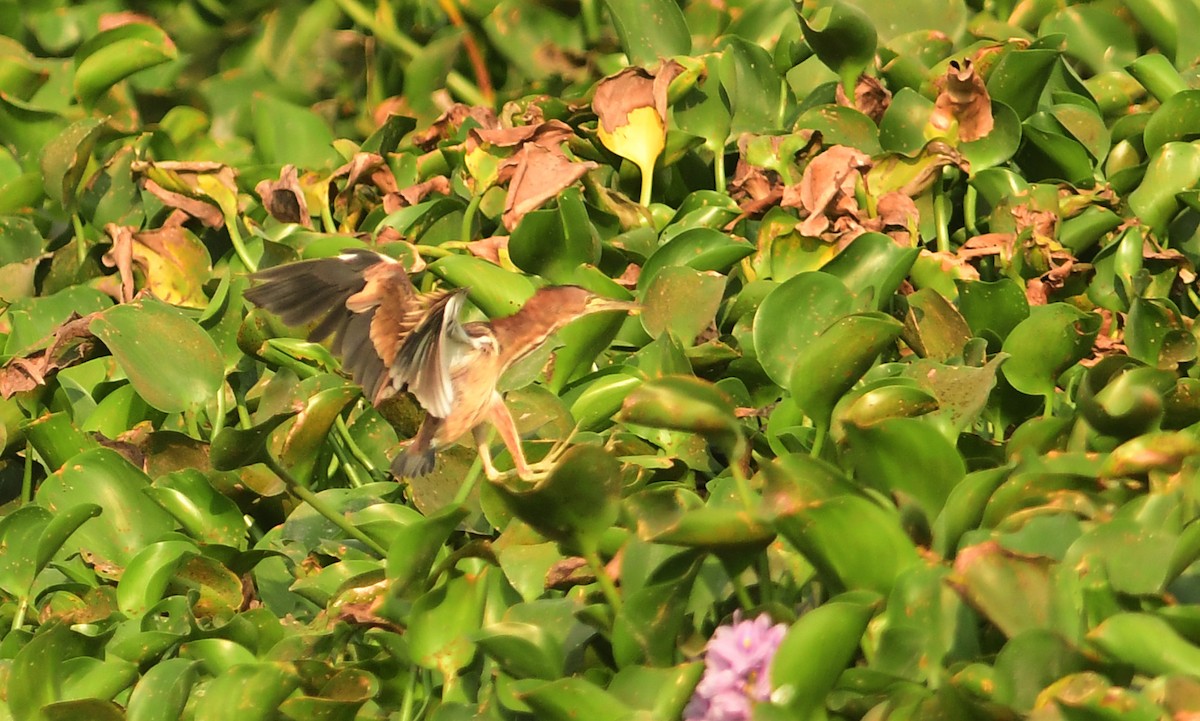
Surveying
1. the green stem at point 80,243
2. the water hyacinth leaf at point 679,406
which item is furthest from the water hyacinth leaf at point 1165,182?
the green stem at point 80,243

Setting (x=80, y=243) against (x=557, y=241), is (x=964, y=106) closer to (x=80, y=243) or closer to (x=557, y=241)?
(x=557, y=241)

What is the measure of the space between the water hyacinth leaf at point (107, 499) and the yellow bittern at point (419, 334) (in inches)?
15.1

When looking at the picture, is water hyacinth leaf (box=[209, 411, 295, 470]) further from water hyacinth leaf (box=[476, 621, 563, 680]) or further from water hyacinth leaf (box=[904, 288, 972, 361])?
water hyacinth leaf (box=[904, 288, 972, 361])

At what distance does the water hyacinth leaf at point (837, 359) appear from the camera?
5.30 feet

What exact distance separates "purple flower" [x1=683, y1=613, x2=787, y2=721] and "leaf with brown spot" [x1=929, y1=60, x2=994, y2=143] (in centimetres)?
104

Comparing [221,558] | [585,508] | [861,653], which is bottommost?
[221,558]

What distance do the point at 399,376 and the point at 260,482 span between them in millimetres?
442

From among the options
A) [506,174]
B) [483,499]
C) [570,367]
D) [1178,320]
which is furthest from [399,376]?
[1178,320]

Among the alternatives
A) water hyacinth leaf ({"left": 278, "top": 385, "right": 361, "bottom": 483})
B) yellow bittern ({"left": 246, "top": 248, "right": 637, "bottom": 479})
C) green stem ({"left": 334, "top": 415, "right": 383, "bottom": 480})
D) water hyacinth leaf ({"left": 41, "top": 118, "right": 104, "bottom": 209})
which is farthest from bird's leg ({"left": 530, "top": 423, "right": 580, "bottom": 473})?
water hyacinth leaf ({"left": 41, "top": 118, "right": 104, "bottom": 209})

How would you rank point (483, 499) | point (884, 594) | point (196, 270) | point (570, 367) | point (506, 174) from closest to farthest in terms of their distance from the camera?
point (884, 594) < point (483, 499) < point (570, 367) < point (506, 174) < point (196, 270)

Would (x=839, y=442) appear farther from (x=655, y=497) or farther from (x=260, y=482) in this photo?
(x=260, y=482)

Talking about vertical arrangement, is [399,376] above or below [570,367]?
above

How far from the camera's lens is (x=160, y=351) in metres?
2.07

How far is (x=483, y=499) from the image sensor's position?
1839 millimetres
